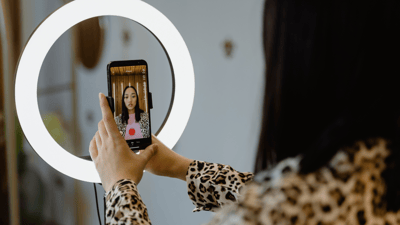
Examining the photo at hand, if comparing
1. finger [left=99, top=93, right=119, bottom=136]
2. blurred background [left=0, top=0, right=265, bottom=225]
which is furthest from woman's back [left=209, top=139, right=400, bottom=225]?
blurred background [left=0, top=0, right=265, bottom=225]

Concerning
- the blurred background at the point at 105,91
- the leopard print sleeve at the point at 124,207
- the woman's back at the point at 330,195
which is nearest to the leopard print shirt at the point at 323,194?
the woman's back at the point at 330,195

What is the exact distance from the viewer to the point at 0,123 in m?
0.69

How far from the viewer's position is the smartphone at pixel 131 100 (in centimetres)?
47

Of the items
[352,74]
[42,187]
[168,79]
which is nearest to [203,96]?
[168,79]

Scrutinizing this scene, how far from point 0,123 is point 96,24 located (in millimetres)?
340

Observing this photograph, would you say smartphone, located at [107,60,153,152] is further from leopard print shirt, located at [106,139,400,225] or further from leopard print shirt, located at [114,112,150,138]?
leopard print shirt, located at [106,139,400,225]

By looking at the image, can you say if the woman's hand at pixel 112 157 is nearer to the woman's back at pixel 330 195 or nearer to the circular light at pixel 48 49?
the circular light at pixel 48 49

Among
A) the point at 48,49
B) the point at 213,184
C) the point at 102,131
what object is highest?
the point at 48,49

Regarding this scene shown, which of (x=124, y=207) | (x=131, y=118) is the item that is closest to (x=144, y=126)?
(x=131, y=118)

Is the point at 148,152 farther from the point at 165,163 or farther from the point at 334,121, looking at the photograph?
the point at 334,121

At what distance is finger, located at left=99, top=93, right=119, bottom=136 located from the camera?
17.6 inches

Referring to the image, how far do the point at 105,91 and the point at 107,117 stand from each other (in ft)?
1.15

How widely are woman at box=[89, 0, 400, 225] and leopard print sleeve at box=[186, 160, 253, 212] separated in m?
0.25

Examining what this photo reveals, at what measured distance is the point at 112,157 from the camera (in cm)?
45
